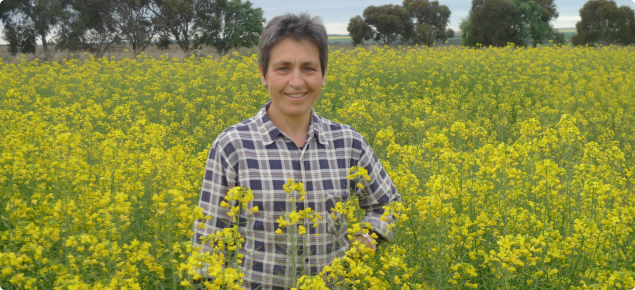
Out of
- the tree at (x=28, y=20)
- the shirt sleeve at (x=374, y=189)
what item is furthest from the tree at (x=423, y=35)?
the shirt sleeve at (x=374, y=189)

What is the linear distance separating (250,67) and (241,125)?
1154 cm

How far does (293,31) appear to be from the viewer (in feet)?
8.18

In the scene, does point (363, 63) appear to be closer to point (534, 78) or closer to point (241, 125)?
point (534, 78)

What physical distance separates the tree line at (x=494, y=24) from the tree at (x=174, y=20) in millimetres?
20560

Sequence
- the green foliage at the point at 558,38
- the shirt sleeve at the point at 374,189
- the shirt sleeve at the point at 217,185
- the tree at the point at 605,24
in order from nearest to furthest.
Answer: the shirt sleeve at the point at 217,185, the shirt sleeve at the point at 374,189, the tree at the point at 605,24, the green foliage at the point at 558,38

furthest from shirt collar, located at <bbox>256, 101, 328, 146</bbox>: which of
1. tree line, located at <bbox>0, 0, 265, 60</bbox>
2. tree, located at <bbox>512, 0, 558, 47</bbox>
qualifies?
tree, located at <bbox>512, 0, 558, 47</bbox>

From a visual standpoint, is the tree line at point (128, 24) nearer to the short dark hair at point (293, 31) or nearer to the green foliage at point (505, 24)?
the green foliage at point (505, 24)

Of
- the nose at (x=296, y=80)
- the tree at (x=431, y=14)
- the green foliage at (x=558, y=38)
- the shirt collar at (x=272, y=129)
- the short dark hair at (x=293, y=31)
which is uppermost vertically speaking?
the tree at (x=431, y=14)

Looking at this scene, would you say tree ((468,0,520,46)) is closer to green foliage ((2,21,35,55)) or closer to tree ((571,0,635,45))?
tree ((571,0,635,45))

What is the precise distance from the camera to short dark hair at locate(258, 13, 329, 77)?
8.19ft

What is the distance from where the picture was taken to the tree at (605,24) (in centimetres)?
6375

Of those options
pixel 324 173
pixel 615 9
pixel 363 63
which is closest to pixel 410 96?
pixel 363 63

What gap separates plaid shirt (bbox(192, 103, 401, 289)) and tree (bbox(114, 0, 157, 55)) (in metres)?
49.8

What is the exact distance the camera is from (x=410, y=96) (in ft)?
39.0
